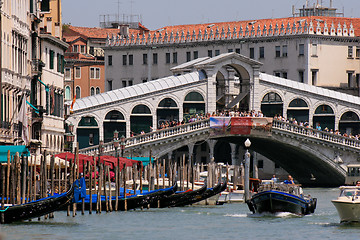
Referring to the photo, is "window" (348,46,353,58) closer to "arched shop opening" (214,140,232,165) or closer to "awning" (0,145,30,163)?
"arched shop opening" (214,140,232,165)

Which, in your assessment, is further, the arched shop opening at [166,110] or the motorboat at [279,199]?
the arched shop opening at [166,110]

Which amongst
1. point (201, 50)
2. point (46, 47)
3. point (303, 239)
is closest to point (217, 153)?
point (201, 50)

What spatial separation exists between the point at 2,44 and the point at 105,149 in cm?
2595

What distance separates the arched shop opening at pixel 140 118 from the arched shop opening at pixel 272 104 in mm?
7215

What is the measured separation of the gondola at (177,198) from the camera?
52.2m

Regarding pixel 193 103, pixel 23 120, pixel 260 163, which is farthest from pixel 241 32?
pixel 23 120

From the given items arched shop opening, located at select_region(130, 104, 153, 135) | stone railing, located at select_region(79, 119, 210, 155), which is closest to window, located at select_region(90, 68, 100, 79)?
arched shop opening, located at select_region(130, 104, 153, 135)

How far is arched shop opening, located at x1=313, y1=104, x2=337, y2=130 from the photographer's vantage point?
8438 cm

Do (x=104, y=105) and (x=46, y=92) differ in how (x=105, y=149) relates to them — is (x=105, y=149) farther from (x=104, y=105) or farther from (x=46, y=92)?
(x=46, y=92)

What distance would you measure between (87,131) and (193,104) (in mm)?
6898

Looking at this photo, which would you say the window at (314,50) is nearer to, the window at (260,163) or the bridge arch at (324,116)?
the window at (260,163)

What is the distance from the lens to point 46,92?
60062mm

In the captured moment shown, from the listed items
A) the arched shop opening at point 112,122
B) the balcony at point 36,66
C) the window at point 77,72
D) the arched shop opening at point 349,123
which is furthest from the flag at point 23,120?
the window at point 77,72

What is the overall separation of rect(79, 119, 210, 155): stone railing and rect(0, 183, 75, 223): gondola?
31484mm
